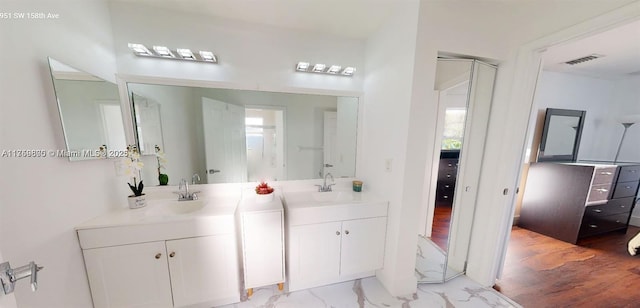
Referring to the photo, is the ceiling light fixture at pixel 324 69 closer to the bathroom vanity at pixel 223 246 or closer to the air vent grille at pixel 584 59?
the bathroom vanity at pixel 223 246

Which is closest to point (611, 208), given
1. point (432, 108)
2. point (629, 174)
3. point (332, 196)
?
point (629, 174)

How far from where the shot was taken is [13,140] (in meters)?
0.90

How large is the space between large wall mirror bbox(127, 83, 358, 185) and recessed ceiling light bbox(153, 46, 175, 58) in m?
0.25

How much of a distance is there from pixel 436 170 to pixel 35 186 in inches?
116

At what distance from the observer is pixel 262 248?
1519mm

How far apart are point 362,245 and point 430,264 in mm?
902

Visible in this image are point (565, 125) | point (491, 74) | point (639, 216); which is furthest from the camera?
point (639, 216)

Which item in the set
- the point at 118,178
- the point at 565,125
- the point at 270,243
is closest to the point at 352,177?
the point at 270,243

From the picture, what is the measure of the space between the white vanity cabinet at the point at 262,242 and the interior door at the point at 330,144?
78cm

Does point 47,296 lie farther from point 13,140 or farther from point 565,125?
point 565,125

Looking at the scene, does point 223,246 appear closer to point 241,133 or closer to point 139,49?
point 241,133

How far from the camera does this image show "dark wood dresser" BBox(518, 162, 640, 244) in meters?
2.39

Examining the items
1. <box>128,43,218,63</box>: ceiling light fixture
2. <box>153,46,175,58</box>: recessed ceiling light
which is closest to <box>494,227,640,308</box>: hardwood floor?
<box>128,43,218,63</box>: ceiling light fixture

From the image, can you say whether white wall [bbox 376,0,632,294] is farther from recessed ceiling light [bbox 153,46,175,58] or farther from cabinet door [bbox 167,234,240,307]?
recessed ceiling light [bbox 153,46,175,58]
